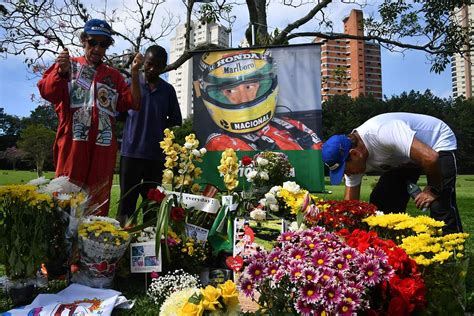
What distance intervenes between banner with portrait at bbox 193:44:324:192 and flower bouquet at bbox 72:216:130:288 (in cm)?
160

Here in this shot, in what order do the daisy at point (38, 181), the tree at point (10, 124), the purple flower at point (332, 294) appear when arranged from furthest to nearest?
the tree at point (10, 124)
the daisy at point (38, 181)
the purple flower at point (332, 294)

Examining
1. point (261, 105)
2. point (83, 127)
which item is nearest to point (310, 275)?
point (83, 127)

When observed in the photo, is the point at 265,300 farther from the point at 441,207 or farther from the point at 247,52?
the point at 247,52

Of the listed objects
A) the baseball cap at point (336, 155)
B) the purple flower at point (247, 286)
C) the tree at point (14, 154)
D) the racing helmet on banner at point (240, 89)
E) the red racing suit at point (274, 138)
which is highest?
the tree at point (14, 154)

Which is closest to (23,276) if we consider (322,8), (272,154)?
(272,154)

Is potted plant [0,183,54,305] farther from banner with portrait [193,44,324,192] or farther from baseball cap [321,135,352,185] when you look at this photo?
banner with portrait [193,44,324,192]

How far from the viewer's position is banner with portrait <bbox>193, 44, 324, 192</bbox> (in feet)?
12.7

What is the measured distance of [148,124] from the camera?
3.41 meters

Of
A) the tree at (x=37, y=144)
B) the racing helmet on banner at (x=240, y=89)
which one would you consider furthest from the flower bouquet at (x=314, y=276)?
the tree at (x=37, y=144)

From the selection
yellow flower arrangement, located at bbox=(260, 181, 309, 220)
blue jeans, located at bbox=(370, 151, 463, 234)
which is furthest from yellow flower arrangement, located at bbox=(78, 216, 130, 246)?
blue jeans, located at bbox=(370, 151, 463, 234)

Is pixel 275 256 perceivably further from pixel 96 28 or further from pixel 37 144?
pixel 37 144

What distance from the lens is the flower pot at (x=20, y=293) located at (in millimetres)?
2215

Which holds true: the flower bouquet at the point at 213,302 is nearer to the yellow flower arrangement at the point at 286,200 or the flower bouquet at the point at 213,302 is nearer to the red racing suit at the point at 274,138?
the yellow flower arrangement at the point at 286,200

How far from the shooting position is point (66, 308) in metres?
2.04
